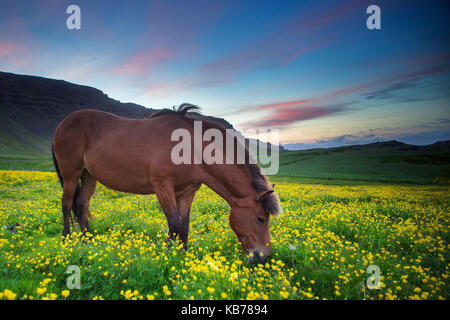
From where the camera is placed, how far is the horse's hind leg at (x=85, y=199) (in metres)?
5.32

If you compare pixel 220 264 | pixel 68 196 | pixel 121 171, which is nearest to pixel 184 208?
pixel 121 171

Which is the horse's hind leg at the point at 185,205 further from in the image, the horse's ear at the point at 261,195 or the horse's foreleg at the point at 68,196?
the horse's foreleg at the point at 68,196

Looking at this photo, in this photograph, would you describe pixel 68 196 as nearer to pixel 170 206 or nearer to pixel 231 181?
pixel 170 206

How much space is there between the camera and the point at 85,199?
17.8 feet

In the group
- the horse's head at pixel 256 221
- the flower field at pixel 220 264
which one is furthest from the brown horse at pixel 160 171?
the flower field at pixel 220 264

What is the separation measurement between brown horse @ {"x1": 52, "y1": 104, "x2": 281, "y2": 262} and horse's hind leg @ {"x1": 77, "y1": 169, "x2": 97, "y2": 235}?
0.10 feet

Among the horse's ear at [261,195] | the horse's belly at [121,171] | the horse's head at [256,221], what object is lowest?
the horse's head at [256,221]

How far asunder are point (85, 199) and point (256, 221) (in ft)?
14.6

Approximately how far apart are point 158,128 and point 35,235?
404 centimetres

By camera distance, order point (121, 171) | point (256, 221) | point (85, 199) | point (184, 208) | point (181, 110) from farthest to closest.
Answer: point (85, 199) → point (181, 110) → point (184, 208) → point (121, 171) → point (256, 221)

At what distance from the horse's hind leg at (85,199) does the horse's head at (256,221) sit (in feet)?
12.8

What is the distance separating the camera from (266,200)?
160 inches
